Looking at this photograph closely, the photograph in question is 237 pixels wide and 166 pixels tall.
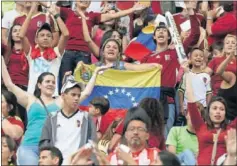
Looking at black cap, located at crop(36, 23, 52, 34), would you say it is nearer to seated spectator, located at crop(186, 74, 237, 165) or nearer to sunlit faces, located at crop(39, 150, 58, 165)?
seated spectator, located at crop(186, 74, 237, 165)

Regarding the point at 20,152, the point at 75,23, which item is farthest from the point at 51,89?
the point at 75,23

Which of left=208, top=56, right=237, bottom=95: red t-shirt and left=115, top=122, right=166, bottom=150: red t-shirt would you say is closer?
left=115, top=122, right=166, bottom=150: red t-shirt

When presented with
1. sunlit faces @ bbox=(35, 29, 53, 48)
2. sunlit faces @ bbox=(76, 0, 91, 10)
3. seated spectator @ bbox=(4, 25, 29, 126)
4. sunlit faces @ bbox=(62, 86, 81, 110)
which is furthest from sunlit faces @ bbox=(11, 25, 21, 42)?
sunlit faces @ bbox=(62, 86, 81, 110)

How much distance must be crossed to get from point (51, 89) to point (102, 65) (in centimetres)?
181

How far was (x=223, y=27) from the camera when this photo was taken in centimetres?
1708

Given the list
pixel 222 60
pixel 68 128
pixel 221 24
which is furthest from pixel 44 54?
pixel 221 24

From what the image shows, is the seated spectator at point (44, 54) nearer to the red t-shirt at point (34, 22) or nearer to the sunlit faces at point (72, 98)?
the red t-shirt at point (34, 22)

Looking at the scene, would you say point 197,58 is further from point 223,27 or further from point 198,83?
point 223,27

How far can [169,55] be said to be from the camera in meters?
16.0

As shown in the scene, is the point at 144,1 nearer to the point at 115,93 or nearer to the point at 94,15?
the point at 94,15

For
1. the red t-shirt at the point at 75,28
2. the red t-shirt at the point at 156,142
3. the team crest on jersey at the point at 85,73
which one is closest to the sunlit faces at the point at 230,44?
the team crest on jersey at the point at 85,73

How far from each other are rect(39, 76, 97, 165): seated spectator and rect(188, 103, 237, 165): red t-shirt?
1136mm

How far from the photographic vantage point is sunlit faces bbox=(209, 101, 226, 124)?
13.3 metres

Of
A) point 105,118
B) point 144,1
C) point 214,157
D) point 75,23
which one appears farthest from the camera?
point 144,1
